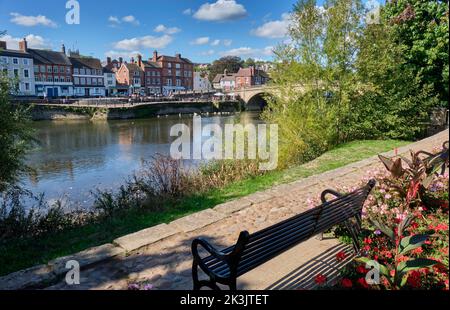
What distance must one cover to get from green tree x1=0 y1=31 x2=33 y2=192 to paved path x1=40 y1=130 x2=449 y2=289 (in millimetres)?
4353

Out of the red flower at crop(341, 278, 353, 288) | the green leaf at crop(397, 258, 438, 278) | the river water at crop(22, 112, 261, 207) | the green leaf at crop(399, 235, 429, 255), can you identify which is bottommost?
the river water at crop(22, 112, 261, 207)

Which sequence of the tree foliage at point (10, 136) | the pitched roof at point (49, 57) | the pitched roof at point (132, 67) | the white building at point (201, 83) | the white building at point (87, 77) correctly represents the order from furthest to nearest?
the white building at point (201, 83)
the pitched roof at point (132, 67)
the white building at point (87, 77)
the pitched roof at point (49, 57)
the tree foliage at point (10, 136)

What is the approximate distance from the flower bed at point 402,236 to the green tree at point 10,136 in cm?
662

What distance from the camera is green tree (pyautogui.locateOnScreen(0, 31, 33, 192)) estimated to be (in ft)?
23.9

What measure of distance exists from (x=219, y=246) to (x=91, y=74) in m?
69.0

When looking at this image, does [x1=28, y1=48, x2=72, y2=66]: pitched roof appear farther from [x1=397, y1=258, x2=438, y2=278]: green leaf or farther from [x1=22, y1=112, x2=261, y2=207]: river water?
[x1=397, y1=258, x2=438, y2=278]: green leaf

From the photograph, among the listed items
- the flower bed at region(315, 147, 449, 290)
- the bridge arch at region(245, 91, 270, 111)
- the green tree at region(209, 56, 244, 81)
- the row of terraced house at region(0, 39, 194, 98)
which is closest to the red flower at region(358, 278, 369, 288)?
the flower bed at region(315, 147, 449, 290)

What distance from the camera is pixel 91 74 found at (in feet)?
219

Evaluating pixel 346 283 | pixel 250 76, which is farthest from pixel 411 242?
pixel 250 76

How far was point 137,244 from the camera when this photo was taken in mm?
4566

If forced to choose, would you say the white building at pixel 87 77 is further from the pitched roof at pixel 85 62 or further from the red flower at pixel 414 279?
the red flower at pixel 414 279

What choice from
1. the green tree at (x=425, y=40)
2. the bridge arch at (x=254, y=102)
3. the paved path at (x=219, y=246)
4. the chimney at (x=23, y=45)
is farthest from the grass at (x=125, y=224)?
the chimney at (x=23, y=45)

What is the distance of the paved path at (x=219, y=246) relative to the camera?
3590mm
